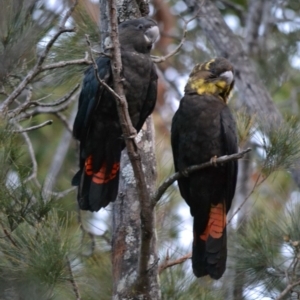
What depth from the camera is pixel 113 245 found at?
145 inches

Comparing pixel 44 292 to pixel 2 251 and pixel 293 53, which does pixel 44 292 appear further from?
pixel 293 53

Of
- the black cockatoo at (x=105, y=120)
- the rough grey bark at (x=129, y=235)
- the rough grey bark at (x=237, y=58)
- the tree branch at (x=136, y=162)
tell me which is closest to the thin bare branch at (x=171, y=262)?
the rough grey bark at (x=129, y=235)

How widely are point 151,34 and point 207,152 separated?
65 cm

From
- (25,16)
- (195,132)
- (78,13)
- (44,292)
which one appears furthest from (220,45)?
(44,292)

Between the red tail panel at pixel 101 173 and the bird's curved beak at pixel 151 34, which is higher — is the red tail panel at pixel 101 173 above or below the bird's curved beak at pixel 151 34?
below

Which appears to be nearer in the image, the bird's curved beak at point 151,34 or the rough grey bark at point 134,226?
the rough grey bark at point 134,226

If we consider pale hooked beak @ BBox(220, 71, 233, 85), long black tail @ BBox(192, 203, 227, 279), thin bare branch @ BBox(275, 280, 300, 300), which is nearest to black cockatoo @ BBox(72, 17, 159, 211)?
pale hooked beak @ BBox(220, 71, 233, 85)

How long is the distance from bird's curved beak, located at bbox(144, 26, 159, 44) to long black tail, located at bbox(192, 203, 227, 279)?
33.4 inches

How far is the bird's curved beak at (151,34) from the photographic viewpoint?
3.89m

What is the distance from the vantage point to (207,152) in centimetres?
371

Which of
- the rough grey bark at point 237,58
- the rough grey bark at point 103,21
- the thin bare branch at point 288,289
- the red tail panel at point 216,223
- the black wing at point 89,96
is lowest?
the thin bare branch at point 288,289

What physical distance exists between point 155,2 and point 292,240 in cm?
287

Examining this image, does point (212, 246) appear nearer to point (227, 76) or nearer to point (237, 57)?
point (227, 76)

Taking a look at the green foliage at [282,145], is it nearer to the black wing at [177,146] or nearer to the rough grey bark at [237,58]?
the black wing at [177,146]
